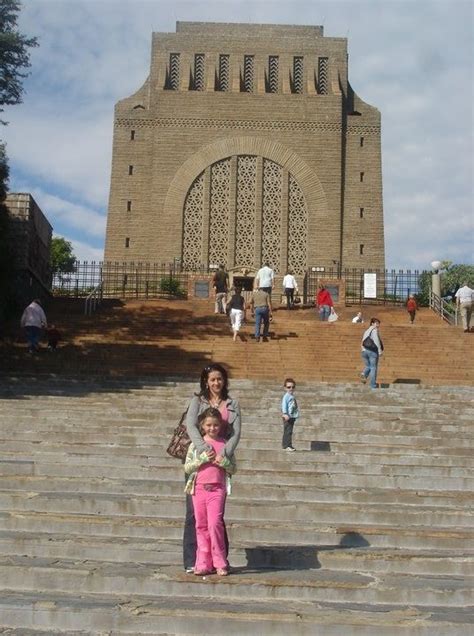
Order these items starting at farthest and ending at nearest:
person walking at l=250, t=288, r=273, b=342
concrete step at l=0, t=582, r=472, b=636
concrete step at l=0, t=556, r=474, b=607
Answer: person walking at l=250, t=288, r=273, b=342
concrete step at l=0, t=556, r=474, b=607
concrete step at l=0, t=582, r=472, b=636

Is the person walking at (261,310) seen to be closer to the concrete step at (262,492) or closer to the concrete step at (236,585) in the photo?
the concrete step at (262,492)

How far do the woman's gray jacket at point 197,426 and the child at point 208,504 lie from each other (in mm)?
46

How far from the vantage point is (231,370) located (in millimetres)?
16938

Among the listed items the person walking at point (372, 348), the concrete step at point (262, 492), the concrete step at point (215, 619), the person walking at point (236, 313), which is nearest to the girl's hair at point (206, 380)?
the concrete step at point (215, 619)

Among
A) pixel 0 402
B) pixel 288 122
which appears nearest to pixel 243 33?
pixel 288 122

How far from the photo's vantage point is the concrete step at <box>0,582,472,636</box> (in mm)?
4918

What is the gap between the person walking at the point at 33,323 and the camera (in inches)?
659

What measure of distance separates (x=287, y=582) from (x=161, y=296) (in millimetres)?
24434

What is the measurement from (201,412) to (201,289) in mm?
22193

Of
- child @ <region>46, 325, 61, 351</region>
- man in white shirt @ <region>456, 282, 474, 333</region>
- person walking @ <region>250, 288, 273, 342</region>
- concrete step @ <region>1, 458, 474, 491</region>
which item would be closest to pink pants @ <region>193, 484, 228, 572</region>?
concrete step @ <region>1, 458, 474, 491</region>

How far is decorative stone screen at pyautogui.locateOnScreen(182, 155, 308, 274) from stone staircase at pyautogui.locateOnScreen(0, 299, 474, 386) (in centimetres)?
1362

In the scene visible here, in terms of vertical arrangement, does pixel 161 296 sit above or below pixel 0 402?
above

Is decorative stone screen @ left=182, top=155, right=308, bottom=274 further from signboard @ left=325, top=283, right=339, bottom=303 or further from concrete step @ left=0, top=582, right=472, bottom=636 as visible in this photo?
concrete step @ left=0, top=582, right=472, bottom=636

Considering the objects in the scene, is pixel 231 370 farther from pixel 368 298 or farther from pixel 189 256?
pixel 189 256
